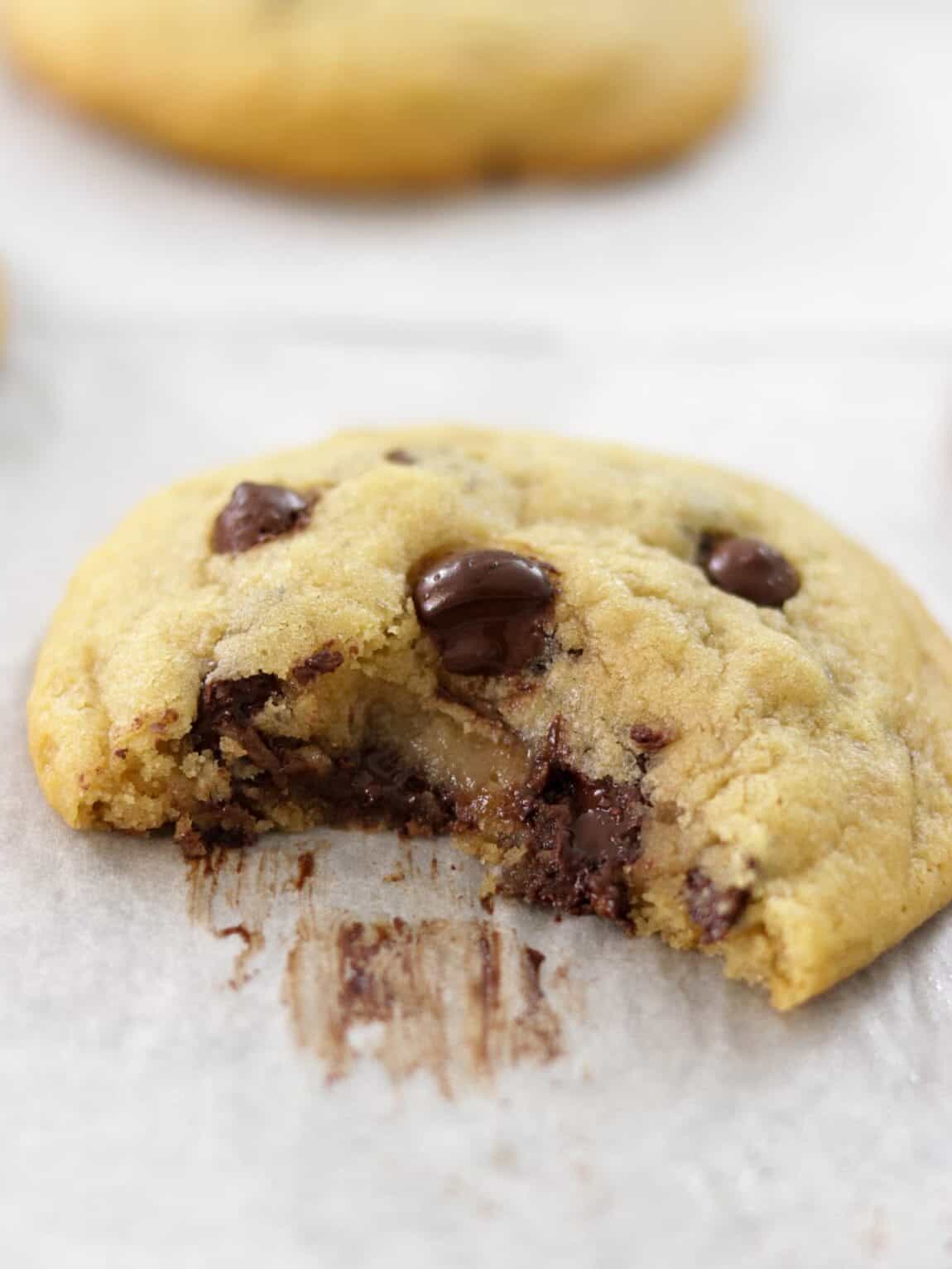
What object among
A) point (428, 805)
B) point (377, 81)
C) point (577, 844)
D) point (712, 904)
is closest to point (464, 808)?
point (428, 805)

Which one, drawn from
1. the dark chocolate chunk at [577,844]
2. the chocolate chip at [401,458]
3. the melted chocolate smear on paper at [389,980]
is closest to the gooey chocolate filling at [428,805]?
the dark chocolate chunk at [577,844]

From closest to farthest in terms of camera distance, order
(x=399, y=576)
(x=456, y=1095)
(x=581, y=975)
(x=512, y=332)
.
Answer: (x=456, y=1095) → (x=581, y=975) → (x=399, y=576) → (x=512, y=332)

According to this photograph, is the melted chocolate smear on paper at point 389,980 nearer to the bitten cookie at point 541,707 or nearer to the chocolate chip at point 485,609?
the bitten cookie at point 541,707

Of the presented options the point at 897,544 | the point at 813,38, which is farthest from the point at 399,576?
the point at 813,38

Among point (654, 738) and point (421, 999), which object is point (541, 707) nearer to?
point (654, 738)

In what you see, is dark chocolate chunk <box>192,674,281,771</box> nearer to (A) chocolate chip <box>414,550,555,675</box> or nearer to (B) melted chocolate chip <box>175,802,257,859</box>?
(B) melted chocolate chip <box>175,802,257,859</box>

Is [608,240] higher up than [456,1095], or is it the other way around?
[608,240]

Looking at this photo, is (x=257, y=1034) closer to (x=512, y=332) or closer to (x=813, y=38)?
(x=512, y=332)

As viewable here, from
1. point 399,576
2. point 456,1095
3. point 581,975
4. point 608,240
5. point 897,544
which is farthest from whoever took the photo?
point 608,240
